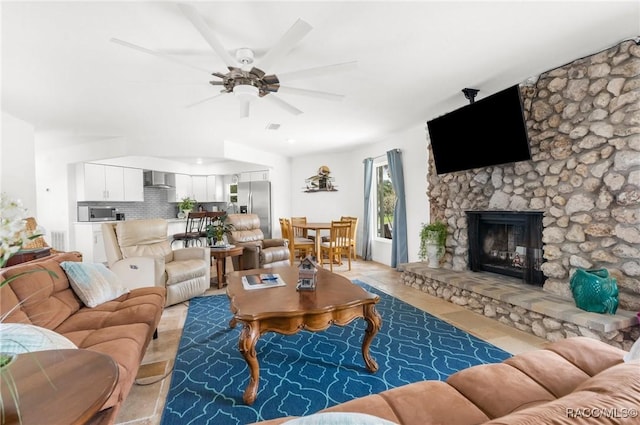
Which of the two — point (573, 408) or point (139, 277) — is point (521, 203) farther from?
point (139, 277)

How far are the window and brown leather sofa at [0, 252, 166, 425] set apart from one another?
4520mm

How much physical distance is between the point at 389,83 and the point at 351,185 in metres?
3.75

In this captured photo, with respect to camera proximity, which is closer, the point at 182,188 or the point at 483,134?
the point at 483,134

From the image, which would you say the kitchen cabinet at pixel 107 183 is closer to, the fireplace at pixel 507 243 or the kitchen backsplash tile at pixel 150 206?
the kitchen backsplash tile at pixel 150 206

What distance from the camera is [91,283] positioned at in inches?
88.3

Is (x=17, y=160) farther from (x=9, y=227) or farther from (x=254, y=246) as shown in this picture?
(x=9, y=227)

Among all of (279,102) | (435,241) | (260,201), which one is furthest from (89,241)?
(435,241)

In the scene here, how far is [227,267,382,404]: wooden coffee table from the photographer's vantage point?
5.86ft

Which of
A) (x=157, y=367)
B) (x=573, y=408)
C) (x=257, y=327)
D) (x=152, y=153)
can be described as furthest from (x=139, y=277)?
(x=573, y=408)

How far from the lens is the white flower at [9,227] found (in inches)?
29.5

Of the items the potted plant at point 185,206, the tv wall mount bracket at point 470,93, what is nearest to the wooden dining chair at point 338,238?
the tv wall mount bracket at point 470,93

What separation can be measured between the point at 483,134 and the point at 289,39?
2.43 m

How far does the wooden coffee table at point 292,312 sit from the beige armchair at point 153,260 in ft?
4.81

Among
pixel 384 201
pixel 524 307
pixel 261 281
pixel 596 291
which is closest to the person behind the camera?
pixel 596 291
